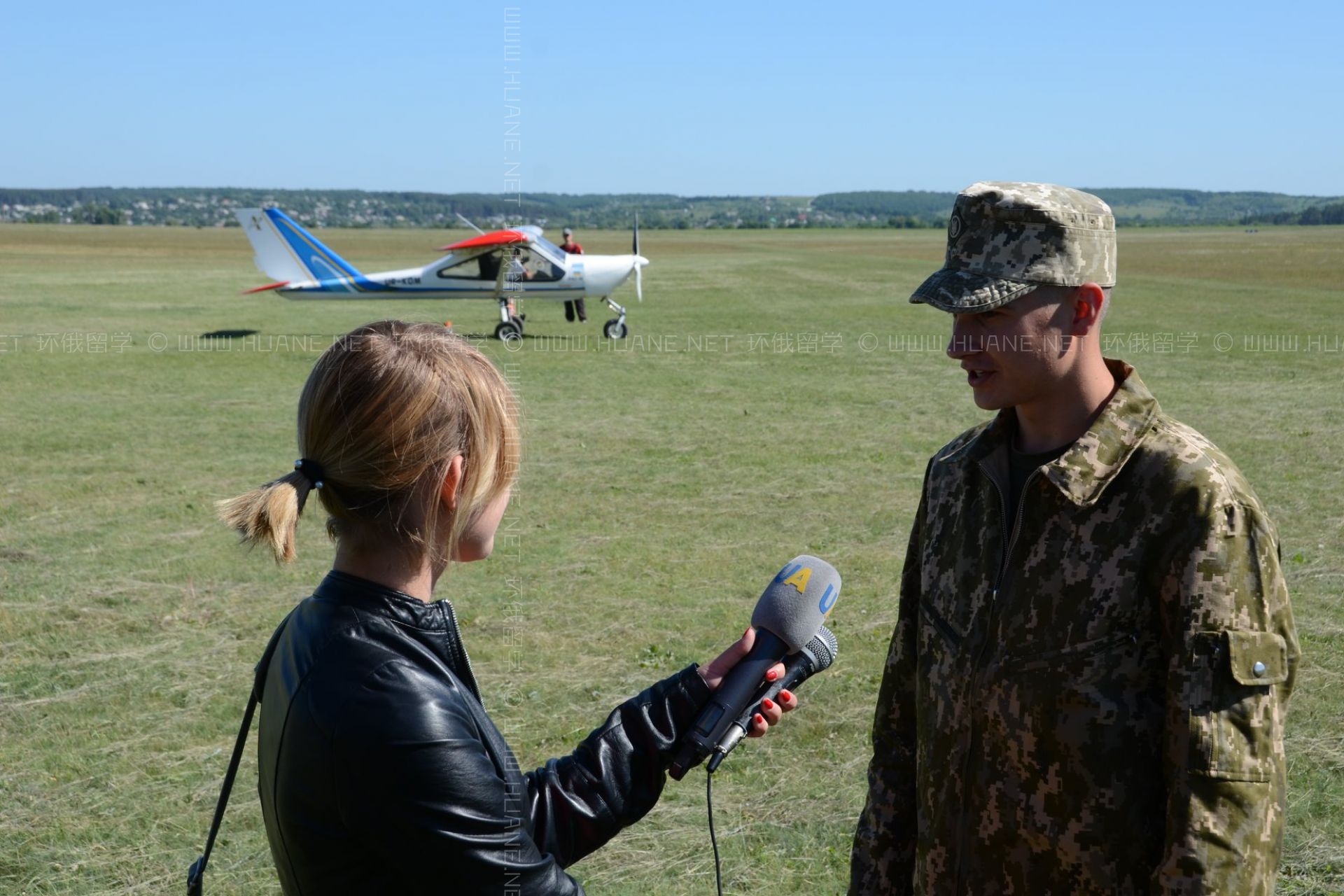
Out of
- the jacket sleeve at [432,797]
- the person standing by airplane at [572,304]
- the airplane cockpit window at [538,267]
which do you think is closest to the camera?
the jacket sleeve at [432,797]

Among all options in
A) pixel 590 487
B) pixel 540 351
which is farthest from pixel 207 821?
pixel 540 351

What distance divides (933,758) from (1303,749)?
333cm

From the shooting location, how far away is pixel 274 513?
5.20 ft

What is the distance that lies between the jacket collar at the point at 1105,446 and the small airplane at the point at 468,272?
19.4m

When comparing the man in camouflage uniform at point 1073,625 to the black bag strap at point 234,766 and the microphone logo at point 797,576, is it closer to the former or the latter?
the microphone logo at point 797,576

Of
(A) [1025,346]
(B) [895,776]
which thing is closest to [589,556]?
(B) [895,776]

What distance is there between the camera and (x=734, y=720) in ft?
6.73

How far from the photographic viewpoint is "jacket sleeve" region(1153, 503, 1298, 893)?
67.8 inches

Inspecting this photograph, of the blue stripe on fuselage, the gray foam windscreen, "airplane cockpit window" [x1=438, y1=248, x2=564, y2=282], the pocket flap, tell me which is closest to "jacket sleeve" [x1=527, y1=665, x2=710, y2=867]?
the gray foam windscreen

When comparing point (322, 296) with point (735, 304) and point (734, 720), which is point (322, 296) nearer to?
point (735, 304)

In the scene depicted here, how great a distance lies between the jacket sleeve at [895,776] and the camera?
2.24m

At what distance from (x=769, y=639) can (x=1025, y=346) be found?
725 millimetres

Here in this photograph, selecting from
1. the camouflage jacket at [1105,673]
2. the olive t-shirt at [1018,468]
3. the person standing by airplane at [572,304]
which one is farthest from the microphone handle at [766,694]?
the person standing by airplane at [572,304]

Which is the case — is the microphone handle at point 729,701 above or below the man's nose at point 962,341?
below
